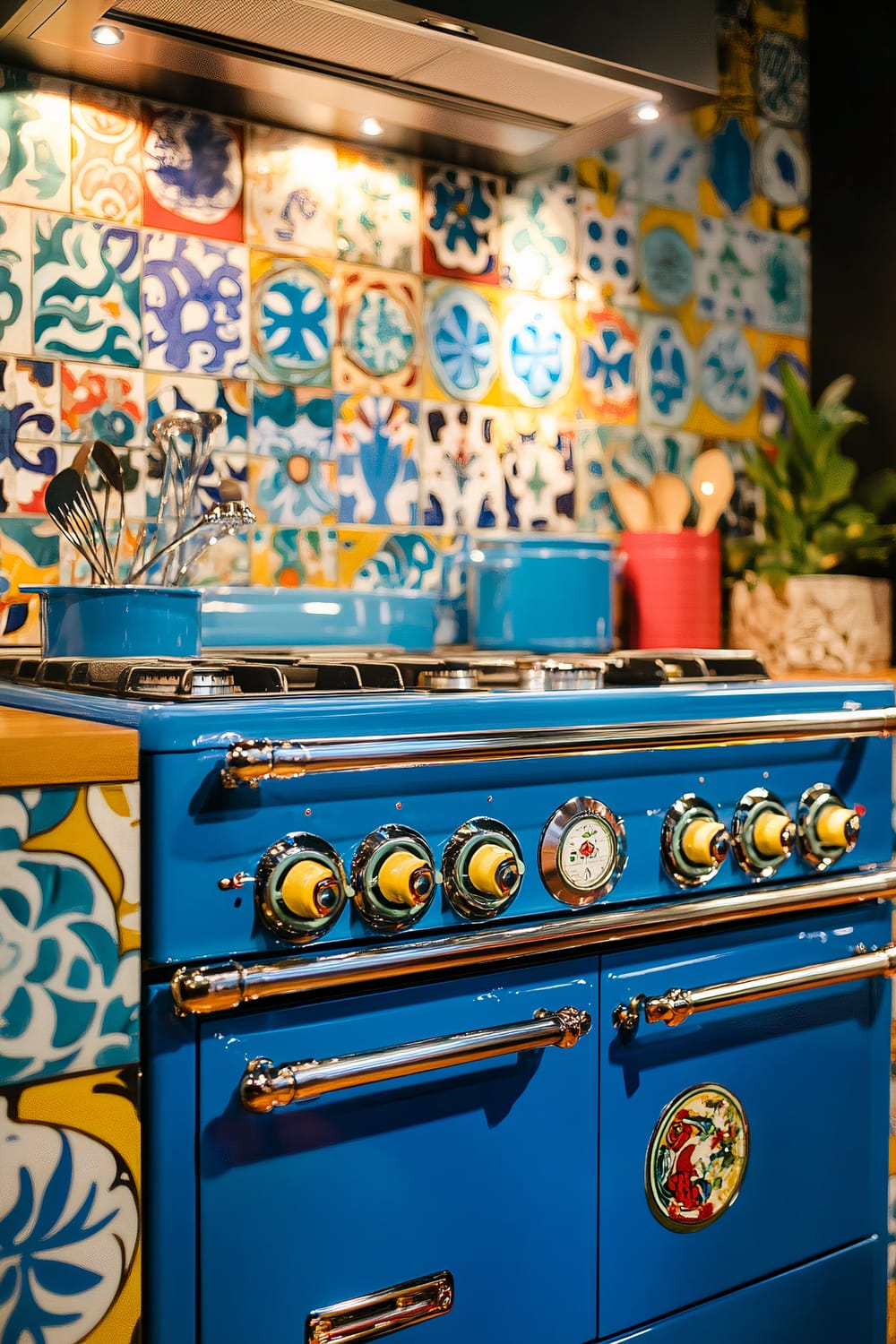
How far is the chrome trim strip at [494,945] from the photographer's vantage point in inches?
33.6

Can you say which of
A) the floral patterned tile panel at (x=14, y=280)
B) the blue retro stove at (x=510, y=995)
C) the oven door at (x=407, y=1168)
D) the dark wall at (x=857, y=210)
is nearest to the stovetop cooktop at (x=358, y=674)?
the blue retro stove at (x=510, y=995)

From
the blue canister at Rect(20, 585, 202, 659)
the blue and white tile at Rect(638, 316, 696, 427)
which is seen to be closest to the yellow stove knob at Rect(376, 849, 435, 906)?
the blue canister at Rect(20, 585, 202, 659)

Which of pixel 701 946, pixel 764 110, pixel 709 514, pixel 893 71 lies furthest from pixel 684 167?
pixel 701 946

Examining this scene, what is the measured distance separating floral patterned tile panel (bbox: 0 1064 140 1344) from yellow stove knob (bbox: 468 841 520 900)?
0.96 ft

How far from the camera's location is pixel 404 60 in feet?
4.77

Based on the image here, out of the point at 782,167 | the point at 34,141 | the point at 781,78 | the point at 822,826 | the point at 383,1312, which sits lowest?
the point at 383,1312

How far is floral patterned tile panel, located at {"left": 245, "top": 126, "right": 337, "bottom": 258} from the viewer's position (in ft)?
5.25

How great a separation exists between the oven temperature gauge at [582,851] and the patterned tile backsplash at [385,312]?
695mm

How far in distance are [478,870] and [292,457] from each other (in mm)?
813

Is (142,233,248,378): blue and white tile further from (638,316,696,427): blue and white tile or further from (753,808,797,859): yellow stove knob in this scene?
(753,808,797,859): yellow stove knob

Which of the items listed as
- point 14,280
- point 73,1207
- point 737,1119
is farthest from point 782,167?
point 73,1207

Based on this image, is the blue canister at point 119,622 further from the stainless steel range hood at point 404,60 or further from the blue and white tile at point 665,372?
the blue and white tile at point 665,372

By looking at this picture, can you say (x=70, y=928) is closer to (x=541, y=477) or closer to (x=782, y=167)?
(x=541, y=477)

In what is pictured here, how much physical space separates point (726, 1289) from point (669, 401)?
1.32 m
